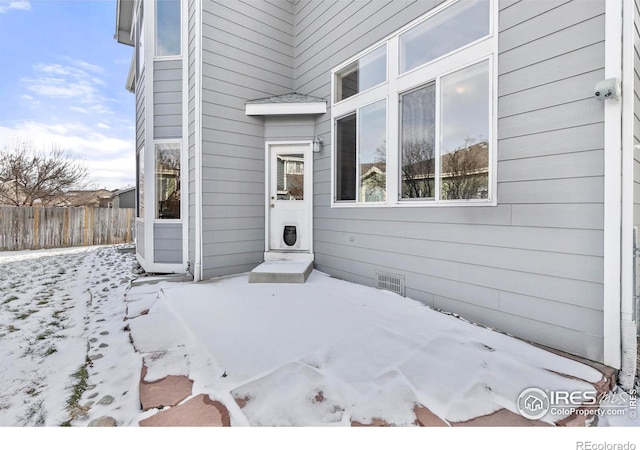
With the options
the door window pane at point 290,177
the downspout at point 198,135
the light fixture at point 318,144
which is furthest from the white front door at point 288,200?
the downspout at point 198,135

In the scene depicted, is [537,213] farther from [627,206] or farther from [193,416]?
[193,416]

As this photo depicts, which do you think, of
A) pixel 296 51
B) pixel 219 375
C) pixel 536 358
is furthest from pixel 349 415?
pixel 296 51

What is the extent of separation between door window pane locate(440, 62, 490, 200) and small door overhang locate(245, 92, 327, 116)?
2.06m

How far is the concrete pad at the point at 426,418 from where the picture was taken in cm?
148

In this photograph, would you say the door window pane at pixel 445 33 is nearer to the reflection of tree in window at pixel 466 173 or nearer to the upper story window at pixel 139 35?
the reflection of tree in window at pixel 466 173

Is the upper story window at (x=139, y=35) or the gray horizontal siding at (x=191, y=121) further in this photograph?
the upper story window at (x=139, y=35)

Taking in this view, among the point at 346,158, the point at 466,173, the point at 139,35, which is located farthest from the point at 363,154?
the point at 139,35

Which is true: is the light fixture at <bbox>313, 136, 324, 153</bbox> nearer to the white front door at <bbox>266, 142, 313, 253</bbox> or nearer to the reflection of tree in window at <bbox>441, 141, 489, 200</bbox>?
the white front door at <bbox>266, 142, 313, 253</bbox>

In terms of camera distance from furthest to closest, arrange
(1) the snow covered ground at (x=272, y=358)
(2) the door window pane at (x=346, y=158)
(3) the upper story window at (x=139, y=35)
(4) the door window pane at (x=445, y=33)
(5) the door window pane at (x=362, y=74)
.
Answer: (3) the upper story window at (x=139, y=35)
(2) the door window pane at (x=346, y=158)
(5) the door window pane at (x=362, y=74)
(4) the door window pane at (x=445, y=33)
(1) the snow covered ground at (x=272, y=358)

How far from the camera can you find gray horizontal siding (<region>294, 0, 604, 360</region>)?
6.84 ft

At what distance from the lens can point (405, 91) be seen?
3461 mm

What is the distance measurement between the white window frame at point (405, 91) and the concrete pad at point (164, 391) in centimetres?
272

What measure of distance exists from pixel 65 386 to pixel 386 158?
11.8 ft

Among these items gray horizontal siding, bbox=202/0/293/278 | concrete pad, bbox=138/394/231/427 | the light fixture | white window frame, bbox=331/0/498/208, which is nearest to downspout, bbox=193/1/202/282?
gray horizontal siding, bbox=202/0/293/278
